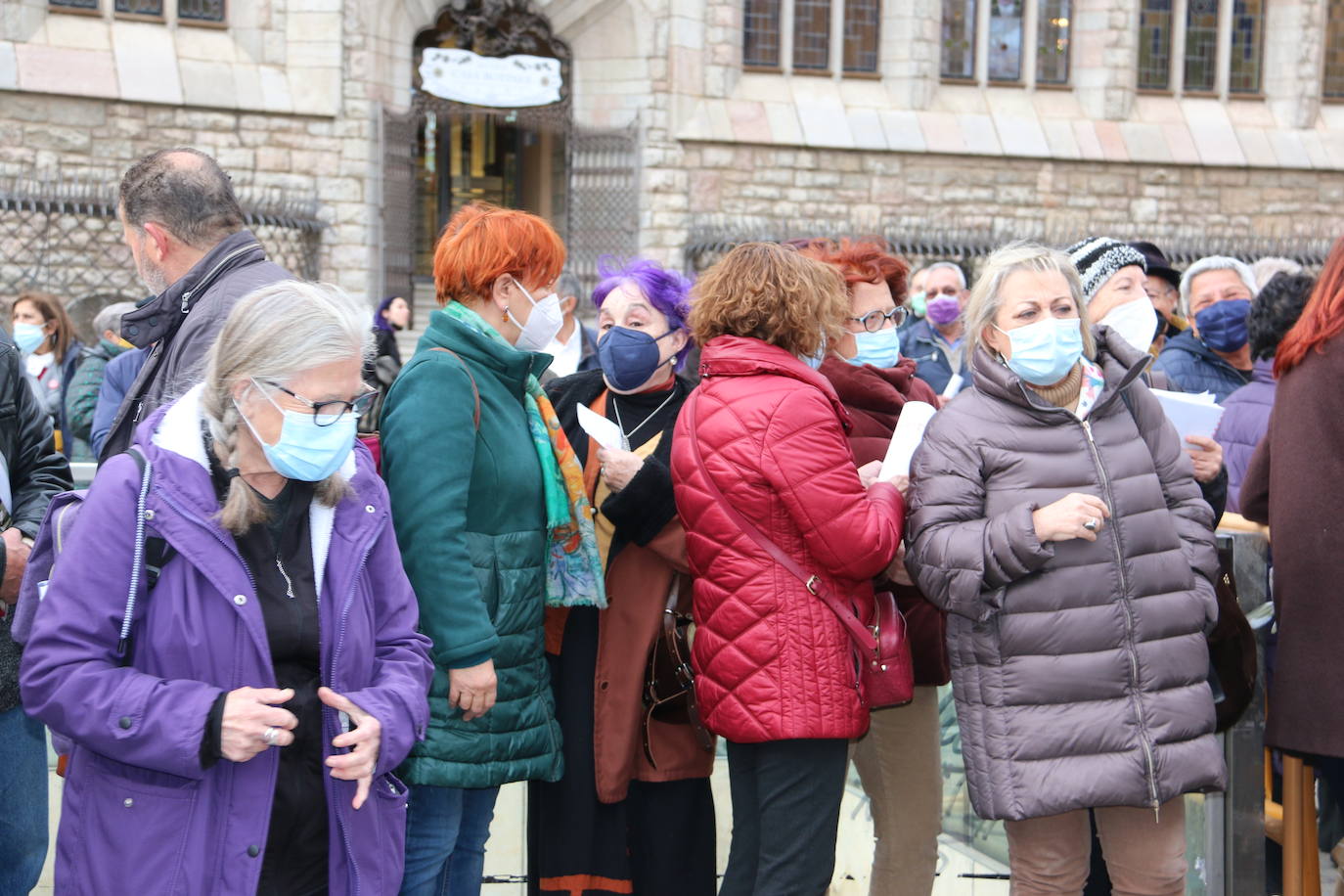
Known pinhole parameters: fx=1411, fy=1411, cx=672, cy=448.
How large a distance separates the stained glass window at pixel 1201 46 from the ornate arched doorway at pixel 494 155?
23.3 ft

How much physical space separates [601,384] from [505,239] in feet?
2.53

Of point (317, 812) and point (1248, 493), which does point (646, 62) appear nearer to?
point (1248, 493)

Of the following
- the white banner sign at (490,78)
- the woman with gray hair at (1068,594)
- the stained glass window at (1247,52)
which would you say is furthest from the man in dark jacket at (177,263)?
the stained glass window at (1247,52)

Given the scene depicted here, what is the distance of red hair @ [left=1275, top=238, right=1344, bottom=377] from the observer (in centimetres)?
342

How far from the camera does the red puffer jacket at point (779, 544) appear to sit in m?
3.16

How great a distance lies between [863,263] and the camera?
12.9ft

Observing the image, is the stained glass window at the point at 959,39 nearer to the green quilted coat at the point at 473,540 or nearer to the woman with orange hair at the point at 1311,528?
the woman with orange hair at the point at 1311,528

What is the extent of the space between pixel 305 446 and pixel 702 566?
1163 millimetres

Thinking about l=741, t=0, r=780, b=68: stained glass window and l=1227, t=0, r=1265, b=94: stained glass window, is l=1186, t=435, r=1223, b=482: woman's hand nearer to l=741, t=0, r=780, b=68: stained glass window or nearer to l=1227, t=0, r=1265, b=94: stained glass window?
l=741, t=0, r=780, b=68: stained glass window

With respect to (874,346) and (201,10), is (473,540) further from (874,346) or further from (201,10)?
(201,10)

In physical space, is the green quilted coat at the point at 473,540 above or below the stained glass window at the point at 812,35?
below

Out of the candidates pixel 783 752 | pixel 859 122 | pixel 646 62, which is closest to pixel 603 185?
pixel 646 62

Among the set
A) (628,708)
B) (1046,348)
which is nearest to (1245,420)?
(1046,348)

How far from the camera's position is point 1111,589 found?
3143mm
